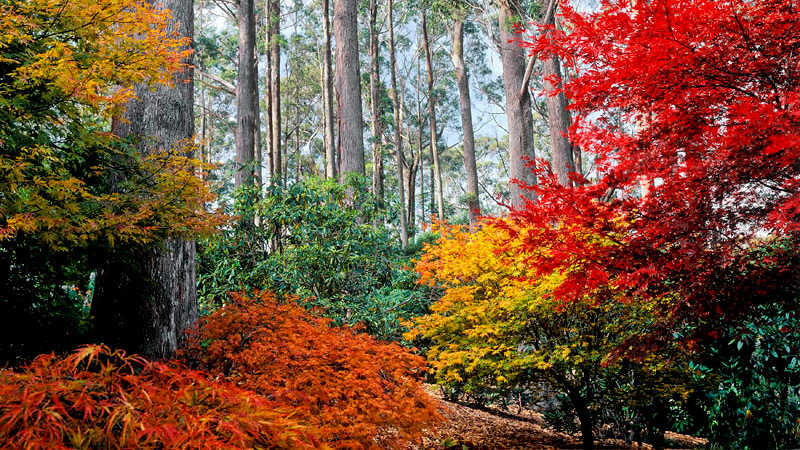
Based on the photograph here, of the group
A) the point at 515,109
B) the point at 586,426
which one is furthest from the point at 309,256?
the point at 515,109

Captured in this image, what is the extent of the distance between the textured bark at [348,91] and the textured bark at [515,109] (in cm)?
330

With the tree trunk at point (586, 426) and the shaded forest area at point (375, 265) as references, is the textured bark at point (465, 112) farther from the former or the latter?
the tree trunk at point (586, 426)

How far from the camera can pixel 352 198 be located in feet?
23.9

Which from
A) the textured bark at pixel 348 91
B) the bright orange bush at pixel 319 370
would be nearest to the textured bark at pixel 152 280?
the bright orange bush at pixel 319 370

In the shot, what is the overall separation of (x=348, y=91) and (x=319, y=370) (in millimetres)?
6340

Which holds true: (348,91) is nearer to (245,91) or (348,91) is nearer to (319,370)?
(245,91)

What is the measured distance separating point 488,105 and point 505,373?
24763mm

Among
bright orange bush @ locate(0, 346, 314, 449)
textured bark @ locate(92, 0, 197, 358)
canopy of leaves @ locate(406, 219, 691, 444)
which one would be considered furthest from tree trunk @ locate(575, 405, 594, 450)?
bright orange bush @ locate(0, 346, 314, 449)

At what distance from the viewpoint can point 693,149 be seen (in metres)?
3.55

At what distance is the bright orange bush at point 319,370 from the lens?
3352 mm

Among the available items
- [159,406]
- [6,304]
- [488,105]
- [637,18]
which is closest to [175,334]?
[6,304]

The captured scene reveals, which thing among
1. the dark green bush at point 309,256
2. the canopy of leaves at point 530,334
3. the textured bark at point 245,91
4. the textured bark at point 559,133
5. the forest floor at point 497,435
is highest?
the textured bark at point 245,91

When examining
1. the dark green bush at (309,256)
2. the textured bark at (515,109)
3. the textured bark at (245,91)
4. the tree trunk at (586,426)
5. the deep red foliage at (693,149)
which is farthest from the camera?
the textured bark at (245,91)

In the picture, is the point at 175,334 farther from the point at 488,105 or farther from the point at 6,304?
the point at 488,105
